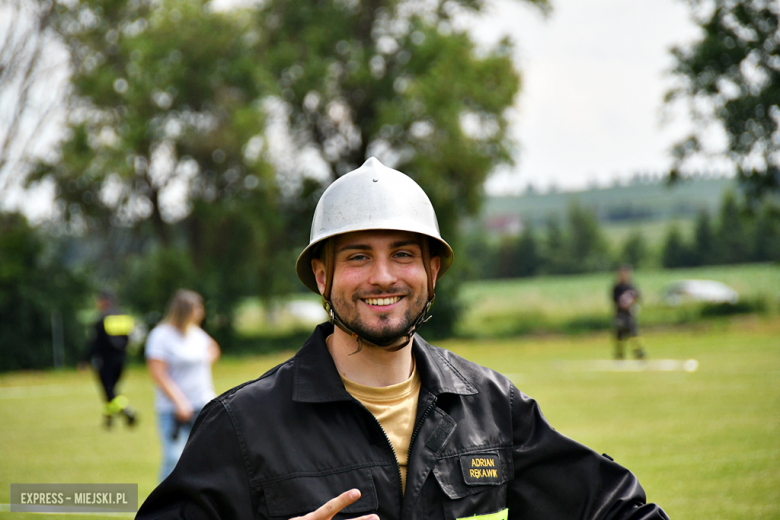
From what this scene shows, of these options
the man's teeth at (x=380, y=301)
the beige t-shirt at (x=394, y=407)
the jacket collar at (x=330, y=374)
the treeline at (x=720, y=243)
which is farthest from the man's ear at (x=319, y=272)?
the treeline at (x=720, y=243)

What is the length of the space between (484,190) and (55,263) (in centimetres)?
1630

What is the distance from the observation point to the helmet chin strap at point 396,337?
9.04 feet

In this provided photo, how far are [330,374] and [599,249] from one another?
6317 cm

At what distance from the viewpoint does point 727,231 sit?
52719mm

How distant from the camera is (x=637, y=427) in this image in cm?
1114

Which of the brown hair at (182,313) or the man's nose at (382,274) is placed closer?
the man's nose at (382,274)

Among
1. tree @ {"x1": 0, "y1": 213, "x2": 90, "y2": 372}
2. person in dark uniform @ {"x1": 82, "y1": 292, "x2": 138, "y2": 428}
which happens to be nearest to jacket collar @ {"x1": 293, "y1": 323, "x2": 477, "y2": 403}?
person in dark uniform @ {"x1": 82, "y1": 292, "x2": 138, "y2": 428}

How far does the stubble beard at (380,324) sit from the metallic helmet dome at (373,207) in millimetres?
237

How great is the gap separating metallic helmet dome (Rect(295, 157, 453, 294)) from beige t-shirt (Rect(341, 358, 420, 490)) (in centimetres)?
50

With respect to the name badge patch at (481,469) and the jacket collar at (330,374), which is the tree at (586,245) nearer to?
the jacket collar at (330,374)

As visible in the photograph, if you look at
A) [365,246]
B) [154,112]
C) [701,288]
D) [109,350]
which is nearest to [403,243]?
[365,246]

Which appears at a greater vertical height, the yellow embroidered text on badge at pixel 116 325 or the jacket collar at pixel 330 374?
the jacket collar at pixel 330 374

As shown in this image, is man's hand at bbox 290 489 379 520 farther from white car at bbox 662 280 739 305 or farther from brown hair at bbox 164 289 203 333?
white car at bbox 662 280 739 305

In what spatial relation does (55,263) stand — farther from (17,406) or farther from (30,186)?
(17,406)
